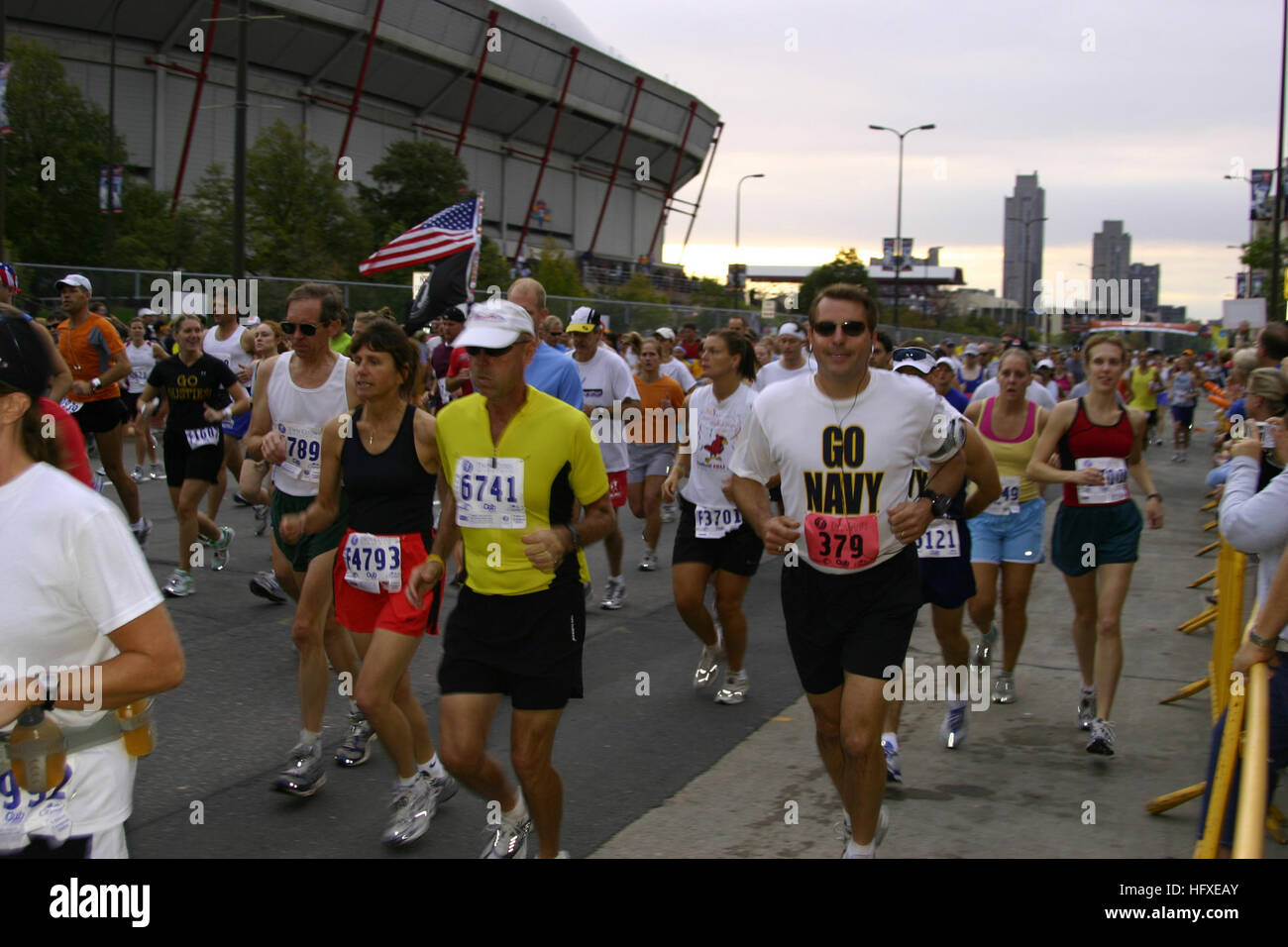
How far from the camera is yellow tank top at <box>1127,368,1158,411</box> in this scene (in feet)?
71.6

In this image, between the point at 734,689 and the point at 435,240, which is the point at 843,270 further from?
the point at 734,689

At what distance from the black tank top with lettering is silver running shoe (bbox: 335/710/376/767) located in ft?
3.82

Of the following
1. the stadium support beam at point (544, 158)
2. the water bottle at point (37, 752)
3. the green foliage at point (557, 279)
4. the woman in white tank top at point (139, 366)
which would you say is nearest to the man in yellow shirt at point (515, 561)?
the water bottle at point (37, 752)

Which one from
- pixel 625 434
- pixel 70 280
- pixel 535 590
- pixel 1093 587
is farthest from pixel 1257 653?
pixel 70 280

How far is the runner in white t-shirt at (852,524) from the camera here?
421 centimetres

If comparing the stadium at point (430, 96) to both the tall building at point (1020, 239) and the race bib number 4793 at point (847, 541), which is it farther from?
the tall building at point (1020, 239)

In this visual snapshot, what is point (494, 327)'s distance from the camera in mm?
4176

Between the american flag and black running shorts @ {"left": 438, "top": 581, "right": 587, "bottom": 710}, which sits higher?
the american flag

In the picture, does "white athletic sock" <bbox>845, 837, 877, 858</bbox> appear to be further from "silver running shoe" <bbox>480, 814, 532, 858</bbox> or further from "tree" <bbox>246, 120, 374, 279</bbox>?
"tree" <bbox>246, 120, 374, 279</bbox>

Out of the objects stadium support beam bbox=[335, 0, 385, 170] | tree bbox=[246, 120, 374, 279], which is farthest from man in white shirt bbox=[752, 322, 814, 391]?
stadium support beam bbox=[335, 0, 385, 170]

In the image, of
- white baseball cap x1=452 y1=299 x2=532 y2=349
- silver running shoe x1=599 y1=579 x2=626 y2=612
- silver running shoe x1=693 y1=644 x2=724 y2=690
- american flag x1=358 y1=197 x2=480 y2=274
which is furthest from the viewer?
american flag x1=358 y1=197 x2=480 y2=274

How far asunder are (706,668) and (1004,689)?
5.47 ft
